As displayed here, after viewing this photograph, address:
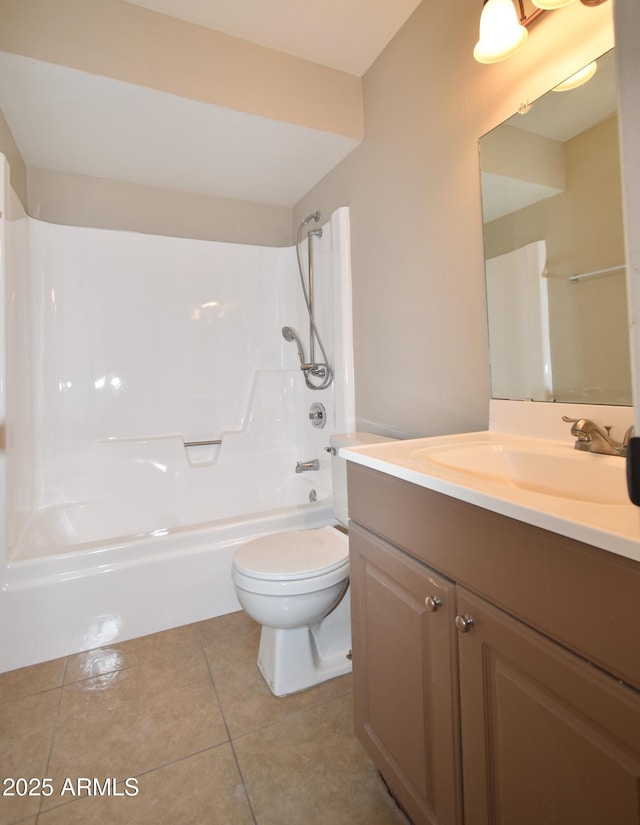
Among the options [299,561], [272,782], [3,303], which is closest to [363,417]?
[299,561]

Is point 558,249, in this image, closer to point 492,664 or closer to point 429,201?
point 429,201

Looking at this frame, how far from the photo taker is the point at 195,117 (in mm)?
1788

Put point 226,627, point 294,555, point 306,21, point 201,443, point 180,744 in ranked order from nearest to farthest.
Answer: point 180,744 → point 294,555 → point 306,21 → point 226,627 → point 201,443

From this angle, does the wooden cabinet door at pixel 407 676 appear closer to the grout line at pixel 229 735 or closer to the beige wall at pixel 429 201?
the grout line at pixel 229 735

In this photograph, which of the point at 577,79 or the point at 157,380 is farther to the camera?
the point at 157,380

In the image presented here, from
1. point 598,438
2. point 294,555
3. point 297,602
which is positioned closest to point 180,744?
point 297,602

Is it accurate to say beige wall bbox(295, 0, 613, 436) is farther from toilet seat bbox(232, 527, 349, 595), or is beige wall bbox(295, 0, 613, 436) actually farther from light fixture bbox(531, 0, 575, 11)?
toilet seat bbox(232, 527, 349, 595)

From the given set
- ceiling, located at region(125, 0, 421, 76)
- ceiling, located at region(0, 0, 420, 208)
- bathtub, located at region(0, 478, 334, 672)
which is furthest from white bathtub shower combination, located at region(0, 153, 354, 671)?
ceiling, located at region(125, 0, 421, 76)

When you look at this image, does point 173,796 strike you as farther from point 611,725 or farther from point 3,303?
point 3,303

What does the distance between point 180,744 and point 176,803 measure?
0.18 meters

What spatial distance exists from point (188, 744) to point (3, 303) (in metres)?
1.67

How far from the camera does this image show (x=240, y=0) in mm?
1522

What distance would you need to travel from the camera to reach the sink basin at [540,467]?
0.84 metres

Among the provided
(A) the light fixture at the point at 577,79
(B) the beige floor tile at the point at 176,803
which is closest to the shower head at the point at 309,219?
(A) the light fixture at the point at 577,79
